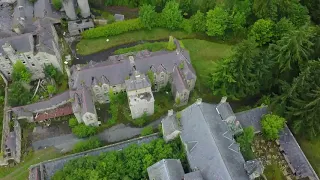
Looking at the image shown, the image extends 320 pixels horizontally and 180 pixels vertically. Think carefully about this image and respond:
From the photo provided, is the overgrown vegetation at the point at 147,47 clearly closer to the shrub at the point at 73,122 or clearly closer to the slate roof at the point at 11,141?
the shrub at the point at 73,122

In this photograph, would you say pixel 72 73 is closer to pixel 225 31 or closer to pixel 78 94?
pixel 78 94

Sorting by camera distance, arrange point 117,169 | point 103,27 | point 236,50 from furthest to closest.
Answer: point 103,27, point 236,50, point 117,169

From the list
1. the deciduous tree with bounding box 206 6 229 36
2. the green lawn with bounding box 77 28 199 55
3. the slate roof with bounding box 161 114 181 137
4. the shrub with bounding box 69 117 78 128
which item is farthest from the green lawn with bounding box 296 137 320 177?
the shrub with bounding box 69 117 78 128

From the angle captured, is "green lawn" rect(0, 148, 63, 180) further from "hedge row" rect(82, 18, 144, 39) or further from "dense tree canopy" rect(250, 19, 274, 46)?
"dense tree canopy" rect(250, 19, 274, 46)

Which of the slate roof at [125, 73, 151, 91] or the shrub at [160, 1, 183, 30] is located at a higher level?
the shrub at [160, 1, 183, 30]

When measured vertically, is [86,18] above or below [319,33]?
above

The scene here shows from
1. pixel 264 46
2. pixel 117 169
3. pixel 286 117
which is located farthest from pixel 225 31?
pixel 117 169
